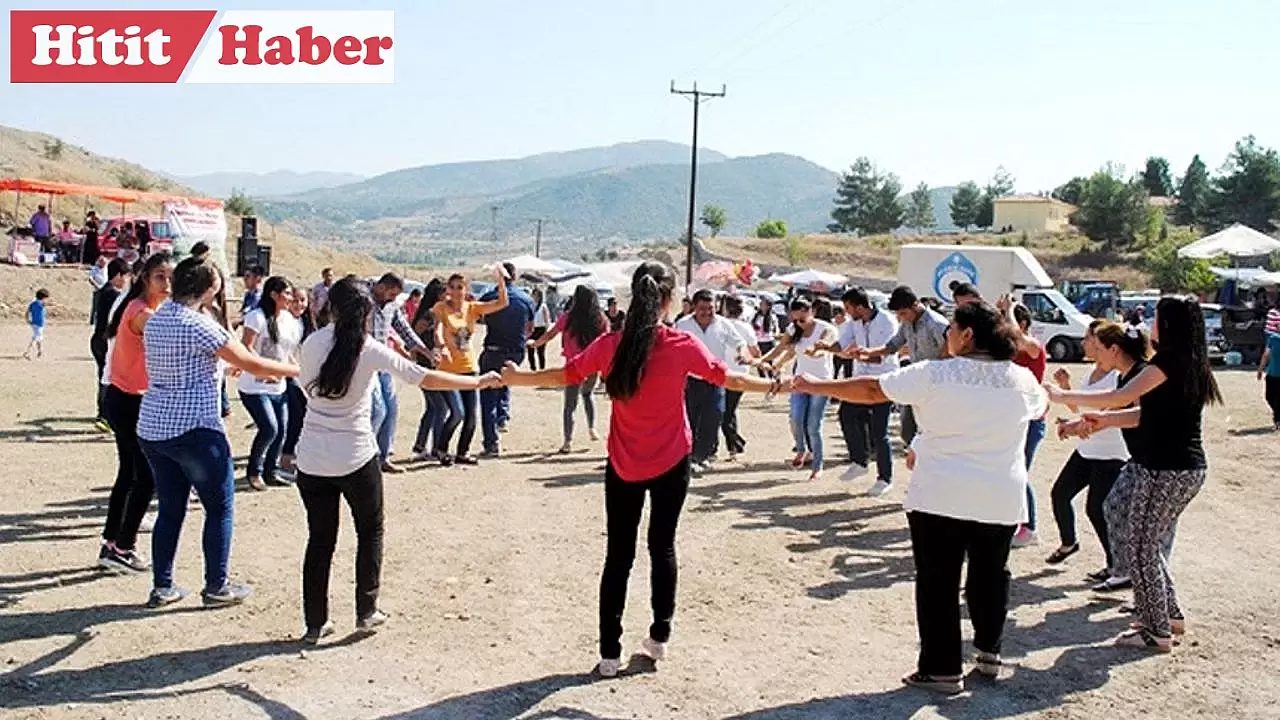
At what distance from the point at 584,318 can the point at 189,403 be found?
547 cm

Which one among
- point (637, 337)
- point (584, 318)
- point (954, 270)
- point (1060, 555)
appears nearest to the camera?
point (637, 337)

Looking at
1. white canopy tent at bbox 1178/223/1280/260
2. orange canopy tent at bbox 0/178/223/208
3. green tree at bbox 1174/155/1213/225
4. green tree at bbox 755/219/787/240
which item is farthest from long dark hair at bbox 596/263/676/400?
green tree at bbox 1174/155/1213/225

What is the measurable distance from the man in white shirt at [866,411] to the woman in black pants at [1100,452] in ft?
7.23

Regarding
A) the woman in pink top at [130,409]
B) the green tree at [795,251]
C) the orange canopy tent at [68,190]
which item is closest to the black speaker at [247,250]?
the orange canopy tent at [68,190]

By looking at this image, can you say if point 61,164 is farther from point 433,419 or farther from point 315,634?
point 315,634

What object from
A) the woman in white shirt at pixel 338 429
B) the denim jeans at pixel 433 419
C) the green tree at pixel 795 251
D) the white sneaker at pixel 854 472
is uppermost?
the green tree at pixel 795 251

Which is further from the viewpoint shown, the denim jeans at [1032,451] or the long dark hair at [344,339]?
the denim jeans at [1032,451]

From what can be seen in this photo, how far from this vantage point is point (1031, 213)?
90.6 m

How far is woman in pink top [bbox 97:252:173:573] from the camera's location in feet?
20.7

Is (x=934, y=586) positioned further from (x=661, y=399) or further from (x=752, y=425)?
(x=752, y=425)

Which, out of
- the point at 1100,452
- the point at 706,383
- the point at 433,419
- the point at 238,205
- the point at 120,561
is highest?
the point at 238,205

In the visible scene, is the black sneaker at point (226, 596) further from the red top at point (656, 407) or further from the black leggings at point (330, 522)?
the red top at point (656, 407)

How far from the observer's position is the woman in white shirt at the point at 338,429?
17.4 feet

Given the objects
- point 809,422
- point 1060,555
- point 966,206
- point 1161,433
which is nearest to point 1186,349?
point 1161,433
